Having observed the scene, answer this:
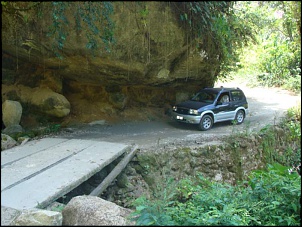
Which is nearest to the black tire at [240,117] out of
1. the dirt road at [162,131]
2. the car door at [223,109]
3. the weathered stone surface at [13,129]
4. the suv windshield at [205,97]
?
the dirt road at [162,131]

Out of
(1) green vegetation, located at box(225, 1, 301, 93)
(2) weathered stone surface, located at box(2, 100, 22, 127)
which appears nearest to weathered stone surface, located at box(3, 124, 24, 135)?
(2) weathered stone surface, located at box(2, 100, 22, 127)

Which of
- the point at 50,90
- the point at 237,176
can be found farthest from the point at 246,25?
the point at 50,90

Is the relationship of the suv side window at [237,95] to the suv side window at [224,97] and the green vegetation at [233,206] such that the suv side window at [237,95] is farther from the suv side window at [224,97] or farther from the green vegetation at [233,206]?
the green vegetation at [233,206]

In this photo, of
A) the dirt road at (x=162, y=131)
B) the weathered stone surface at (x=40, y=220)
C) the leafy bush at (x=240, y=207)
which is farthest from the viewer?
the dirt road at (x=162, y=131)

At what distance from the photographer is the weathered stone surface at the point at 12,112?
7.18m

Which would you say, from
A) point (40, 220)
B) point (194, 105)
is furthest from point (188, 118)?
point (40, 220)

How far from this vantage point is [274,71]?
12.6 meters

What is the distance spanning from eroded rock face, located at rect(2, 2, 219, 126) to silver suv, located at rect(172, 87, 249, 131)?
0.90 m

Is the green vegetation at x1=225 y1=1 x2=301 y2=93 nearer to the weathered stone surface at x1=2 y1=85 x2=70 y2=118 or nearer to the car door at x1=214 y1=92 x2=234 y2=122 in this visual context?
the car door at x1=214 y1=92 x2=234 y2=122

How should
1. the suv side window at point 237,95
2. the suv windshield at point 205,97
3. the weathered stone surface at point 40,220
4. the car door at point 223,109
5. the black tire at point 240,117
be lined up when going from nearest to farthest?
the weathered stone surface at point 40,220, the car door at point 223,109, the suv windshield at point 205,97, the suv side window at point 237,95, the black tire at point 240,117

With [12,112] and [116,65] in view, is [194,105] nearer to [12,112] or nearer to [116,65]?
[116,65]

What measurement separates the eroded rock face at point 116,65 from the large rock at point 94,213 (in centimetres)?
395

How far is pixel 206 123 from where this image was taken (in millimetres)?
9375

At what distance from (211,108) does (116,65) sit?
3.24 metres
